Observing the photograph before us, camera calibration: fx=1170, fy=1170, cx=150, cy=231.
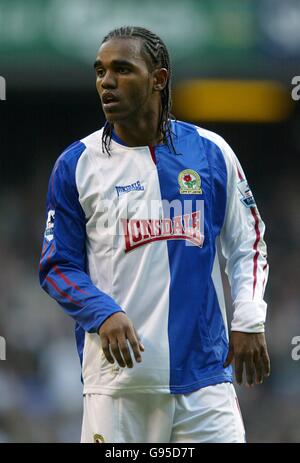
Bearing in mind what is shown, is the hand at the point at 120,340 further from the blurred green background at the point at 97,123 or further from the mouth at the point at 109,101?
the blurred green background at the point at 97,123

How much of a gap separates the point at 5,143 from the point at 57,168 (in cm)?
893

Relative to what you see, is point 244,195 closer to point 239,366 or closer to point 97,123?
point 239,366

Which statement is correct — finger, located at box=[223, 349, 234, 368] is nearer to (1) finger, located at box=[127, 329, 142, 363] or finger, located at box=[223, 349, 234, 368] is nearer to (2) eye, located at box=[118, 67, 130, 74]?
(1) finger, located at box=[127, 329, 142, 363]

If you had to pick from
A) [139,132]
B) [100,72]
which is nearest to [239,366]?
[139,132]

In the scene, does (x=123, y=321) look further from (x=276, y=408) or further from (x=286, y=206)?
(x=286, y=206)

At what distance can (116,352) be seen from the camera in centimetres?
477

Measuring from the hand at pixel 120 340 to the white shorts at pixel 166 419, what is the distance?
0.28 m

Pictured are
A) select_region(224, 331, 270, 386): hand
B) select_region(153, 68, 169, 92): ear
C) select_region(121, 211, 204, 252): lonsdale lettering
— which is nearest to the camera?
select_region(224, 331, 270, 386): hand

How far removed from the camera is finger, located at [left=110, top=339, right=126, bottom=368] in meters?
4.76

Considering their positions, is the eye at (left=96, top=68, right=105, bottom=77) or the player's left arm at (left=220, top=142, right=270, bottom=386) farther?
the eye at (left=96, top=68, right=105, bottom=77)

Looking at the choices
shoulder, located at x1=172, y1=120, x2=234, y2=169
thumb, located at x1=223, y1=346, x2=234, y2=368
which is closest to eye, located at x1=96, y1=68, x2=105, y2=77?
shoulder, located at x1=172, y1=120, x2=234, y2=169

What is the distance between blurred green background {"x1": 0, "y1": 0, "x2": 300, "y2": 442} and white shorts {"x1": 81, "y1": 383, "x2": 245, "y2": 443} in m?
6.23

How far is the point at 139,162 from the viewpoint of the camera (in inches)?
206
